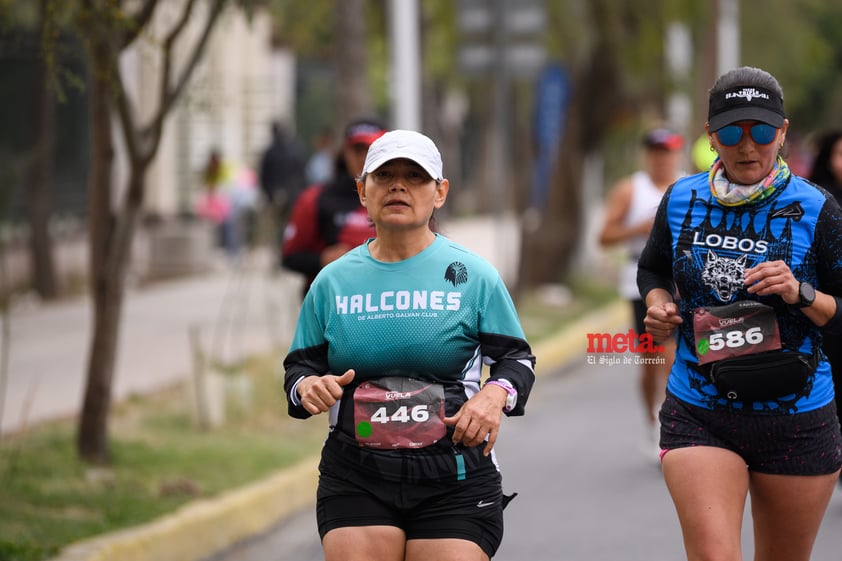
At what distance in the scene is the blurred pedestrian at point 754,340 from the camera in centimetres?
454

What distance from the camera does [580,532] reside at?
7.90 m

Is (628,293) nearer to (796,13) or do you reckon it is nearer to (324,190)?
(324,190)

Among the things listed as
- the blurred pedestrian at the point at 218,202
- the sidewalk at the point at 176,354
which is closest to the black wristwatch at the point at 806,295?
the sidewalk at the point at 176,354

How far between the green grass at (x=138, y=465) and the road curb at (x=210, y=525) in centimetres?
12

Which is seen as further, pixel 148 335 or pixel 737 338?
pixel 148 335

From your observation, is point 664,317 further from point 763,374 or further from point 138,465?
point 138,465

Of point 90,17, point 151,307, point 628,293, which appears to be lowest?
point 151,307

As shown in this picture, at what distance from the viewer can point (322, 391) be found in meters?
4.19

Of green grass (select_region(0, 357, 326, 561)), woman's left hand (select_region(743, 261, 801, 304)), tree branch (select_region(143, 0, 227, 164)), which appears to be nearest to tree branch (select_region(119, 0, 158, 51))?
tree branch (select_region(143, 0, 227, 164))

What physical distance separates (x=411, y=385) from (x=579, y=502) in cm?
462

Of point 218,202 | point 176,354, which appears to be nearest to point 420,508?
point 176,354

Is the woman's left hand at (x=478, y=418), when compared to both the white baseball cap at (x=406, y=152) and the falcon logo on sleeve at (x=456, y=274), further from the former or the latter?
the white baseball cap at (x=406, y=152)

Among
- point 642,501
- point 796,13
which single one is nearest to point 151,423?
point 642,501

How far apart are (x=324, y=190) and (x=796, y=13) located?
68.9 ft
